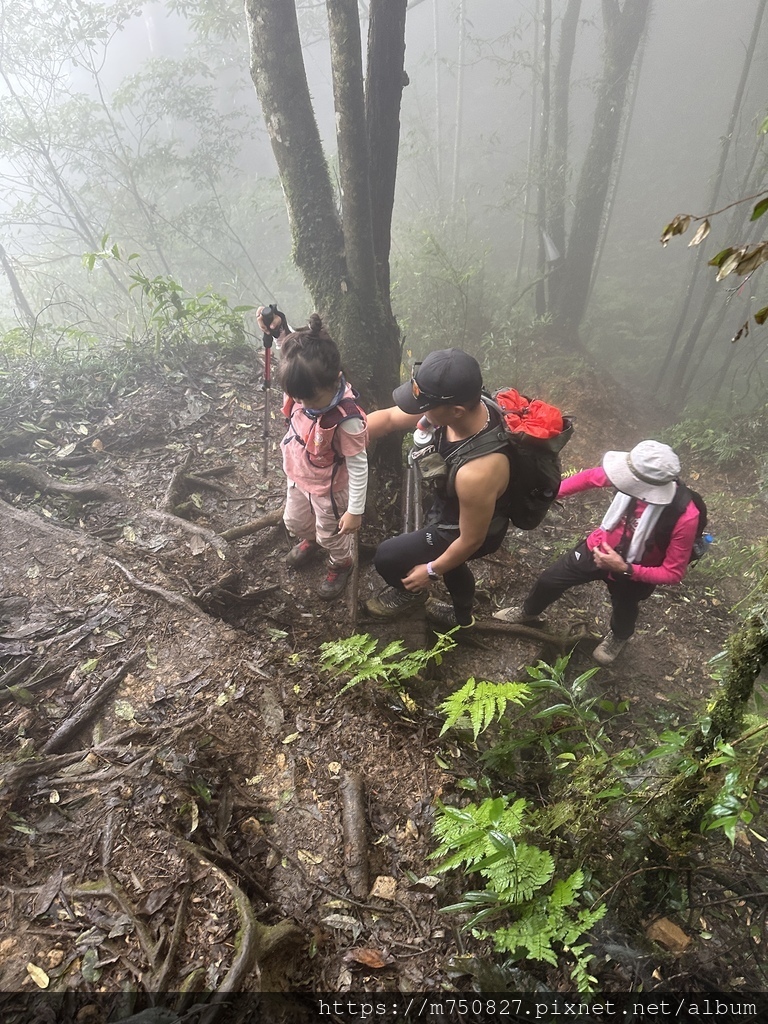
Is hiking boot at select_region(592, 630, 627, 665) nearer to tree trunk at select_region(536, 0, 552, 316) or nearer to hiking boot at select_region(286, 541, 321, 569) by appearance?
hiking boot at select_region(286, 541, 321, 569)

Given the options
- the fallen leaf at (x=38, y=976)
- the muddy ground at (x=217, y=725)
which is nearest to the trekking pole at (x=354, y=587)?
the muddy ground at (x=217, y=725)

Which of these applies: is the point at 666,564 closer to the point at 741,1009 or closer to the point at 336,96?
the point at 741,1009

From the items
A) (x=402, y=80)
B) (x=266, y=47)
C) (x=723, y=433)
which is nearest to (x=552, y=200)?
(x=723, y=433)

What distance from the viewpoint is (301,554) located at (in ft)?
14.9

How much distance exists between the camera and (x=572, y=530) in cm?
598

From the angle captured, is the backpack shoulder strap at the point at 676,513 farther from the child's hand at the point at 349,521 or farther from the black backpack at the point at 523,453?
the child's hand at the point at 349,521

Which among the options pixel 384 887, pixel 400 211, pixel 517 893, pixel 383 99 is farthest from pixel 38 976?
pixel 400 211

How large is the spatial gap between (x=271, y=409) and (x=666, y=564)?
466 cm

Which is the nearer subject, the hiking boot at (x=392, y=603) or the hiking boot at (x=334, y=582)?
the hiking boot at (x=392, y=603)

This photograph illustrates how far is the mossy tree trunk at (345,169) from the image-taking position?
4234mm

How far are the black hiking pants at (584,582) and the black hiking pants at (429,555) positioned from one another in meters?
0.65

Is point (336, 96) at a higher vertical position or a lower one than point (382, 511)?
higher

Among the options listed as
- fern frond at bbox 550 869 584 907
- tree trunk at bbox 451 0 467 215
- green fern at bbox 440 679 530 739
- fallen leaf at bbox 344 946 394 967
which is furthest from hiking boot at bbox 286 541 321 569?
tree trunk at bbox 451 0 467 215

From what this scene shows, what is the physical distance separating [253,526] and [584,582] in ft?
9.89
